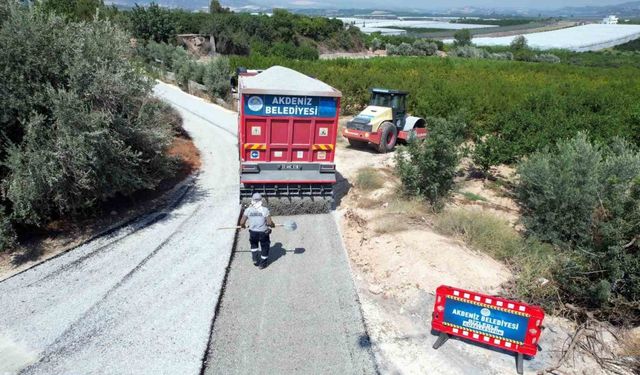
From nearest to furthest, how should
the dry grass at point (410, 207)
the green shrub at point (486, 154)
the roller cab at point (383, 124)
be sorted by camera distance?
the dry grass at point (410, 207)
the green shrub at point (486, 154)
the roller cab at point (383, 124)

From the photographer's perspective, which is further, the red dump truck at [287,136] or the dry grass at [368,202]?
the dry grass at [368,202]

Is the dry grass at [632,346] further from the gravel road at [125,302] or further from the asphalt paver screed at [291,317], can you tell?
the gravel road at [125,302]

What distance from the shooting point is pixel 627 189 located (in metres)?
9.16

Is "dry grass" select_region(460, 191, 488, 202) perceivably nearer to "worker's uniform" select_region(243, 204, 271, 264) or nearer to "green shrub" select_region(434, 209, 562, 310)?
"green shrub" select_region(434, 209, 562, 310)

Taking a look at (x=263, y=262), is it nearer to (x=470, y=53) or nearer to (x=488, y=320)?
(x=488, y=320)

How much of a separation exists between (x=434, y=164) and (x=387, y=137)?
234 inches

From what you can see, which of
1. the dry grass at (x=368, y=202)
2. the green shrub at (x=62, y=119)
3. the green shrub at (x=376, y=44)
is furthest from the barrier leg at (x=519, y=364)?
the green shrub at (x=376, y=44)

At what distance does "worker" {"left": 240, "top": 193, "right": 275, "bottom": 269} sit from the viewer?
8.83 meters

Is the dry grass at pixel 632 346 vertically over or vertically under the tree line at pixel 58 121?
under

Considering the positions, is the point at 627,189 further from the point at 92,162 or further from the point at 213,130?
the point at 213,130

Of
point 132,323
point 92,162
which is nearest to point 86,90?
point 92,162

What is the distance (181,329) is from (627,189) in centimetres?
899

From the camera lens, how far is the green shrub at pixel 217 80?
27734 mm

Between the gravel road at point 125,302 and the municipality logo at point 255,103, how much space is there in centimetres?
283
